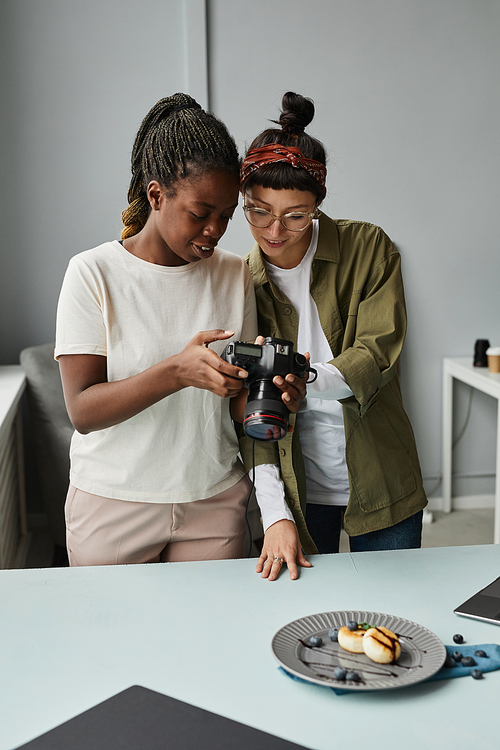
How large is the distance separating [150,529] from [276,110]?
2371 millimetres

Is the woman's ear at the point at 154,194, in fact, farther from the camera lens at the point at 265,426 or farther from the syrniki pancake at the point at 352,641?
the syrniki pancake at the point at 352,641

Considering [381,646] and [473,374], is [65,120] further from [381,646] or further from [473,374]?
[381,646]

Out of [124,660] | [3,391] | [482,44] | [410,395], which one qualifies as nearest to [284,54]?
[482,44]

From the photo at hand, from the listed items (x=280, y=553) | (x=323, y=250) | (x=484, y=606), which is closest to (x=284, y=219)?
(x=323, y=250)

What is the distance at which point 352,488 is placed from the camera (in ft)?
4.50

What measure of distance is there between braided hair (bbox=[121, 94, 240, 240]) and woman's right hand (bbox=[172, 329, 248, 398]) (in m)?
0.29

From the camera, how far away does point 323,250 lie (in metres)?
1.39

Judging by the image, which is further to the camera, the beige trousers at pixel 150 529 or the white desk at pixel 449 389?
the white desk at pixel 449 389

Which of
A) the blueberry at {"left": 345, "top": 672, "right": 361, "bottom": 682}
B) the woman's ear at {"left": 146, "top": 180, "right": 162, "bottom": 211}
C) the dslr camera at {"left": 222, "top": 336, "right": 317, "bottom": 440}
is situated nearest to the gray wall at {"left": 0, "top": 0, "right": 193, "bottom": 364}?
the woman's ear at {"left": 146, "top": 180, "right": 162, "bottom": 211}

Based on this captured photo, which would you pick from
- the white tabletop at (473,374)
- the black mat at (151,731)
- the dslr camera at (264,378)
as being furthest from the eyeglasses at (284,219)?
the white tabletop at (473,374)

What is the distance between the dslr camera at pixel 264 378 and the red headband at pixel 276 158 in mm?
403

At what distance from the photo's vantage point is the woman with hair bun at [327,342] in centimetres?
130

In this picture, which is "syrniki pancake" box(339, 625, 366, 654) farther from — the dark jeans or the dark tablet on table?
the dark jeans

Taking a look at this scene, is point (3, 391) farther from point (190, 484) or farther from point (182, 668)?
point (182, 668)
